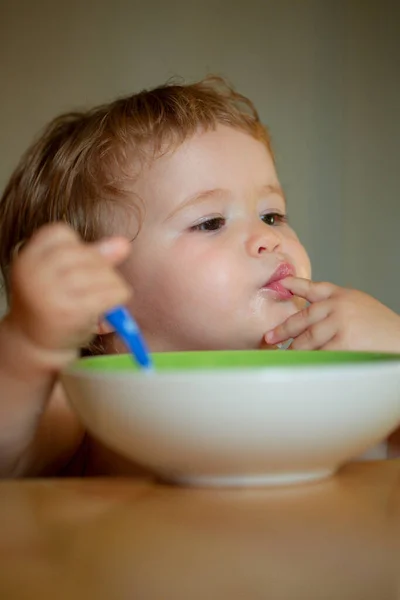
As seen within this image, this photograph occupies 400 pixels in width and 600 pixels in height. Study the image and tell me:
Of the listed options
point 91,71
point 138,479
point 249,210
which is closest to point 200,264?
point 249,210

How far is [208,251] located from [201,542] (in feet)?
2.27

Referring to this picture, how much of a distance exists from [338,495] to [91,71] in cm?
170

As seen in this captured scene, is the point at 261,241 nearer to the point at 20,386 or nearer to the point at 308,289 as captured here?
the point at 308,289

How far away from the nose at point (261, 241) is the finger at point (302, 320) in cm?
10

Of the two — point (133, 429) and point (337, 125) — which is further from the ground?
point (133, 429)

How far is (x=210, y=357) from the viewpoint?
724 mm

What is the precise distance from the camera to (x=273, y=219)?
118 cm

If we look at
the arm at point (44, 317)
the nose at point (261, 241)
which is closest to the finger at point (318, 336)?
the nose at point (261, 241)

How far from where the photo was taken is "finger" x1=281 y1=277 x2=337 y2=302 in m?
1.04

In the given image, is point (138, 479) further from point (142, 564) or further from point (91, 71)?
point (91, 71)

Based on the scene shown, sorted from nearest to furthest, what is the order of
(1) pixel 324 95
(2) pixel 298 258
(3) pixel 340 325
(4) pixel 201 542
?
1. (4) pixel 201 542
2. (3) pixel 340 325
3. (2) pixel 298 258
4. (1) pixel 324 95

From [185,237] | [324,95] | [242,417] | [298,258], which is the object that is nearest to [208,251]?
[185,237]

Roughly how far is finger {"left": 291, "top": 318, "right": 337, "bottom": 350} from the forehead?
0.23m

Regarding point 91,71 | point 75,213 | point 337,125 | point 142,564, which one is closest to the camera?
point 142,564
